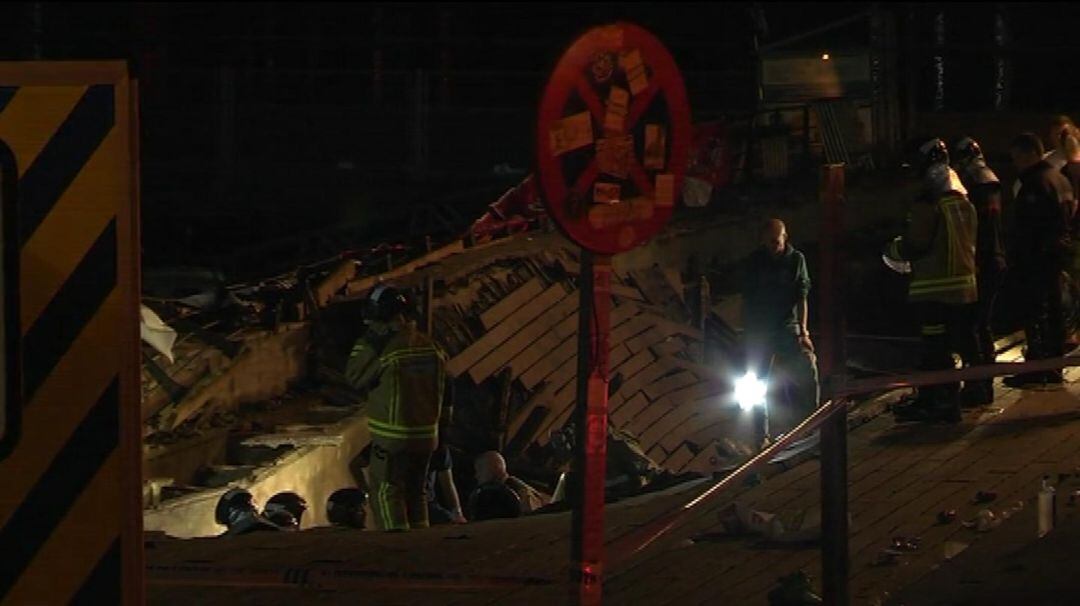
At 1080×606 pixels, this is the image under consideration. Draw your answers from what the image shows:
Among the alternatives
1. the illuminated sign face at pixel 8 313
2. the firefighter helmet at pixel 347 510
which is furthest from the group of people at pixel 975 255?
the illuminated sign face at pixel 8 313

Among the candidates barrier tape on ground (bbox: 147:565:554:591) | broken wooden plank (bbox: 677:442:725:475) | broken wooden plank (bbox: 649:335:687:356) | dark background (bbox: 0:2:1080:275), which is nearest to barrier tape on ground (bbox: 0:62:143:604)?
barrier tape on ground (bbox: 147:565:554:591)

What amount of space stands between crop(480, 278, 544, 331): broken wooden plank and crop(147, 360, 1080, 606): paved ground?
7374mm

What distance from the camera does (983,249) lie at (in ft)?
42.9

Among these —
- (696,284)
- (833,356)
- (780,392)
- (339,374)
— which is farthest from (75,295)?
(696,284)

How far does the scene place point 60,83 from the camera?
3.98 meters

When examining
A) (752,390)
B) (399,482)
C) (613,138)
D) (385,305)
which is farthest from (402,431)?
(613,138)

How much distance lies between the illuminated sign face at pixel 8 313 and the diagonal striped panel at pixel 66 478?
133 millimetres

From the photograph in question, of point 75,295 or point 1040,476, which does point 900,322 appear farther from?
point 75,295

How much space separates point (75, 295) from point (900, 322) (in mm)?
19252

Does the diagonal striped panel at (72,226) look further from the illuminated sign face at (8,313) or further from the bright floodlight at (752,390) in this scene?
the bright floodlight at (752,390)

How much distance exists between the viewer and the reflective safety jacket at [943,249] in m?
12.2

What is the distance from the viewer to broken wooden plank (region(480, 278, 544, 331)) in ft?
63.7

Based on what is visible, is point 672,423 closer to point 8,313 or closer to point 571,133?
point 571,133

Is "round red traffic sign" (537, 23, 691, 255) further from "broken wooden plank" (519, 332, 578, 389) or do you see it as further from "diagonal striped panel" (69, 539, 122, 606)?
"broken wooden plank" (519, 332, 578, 389)
